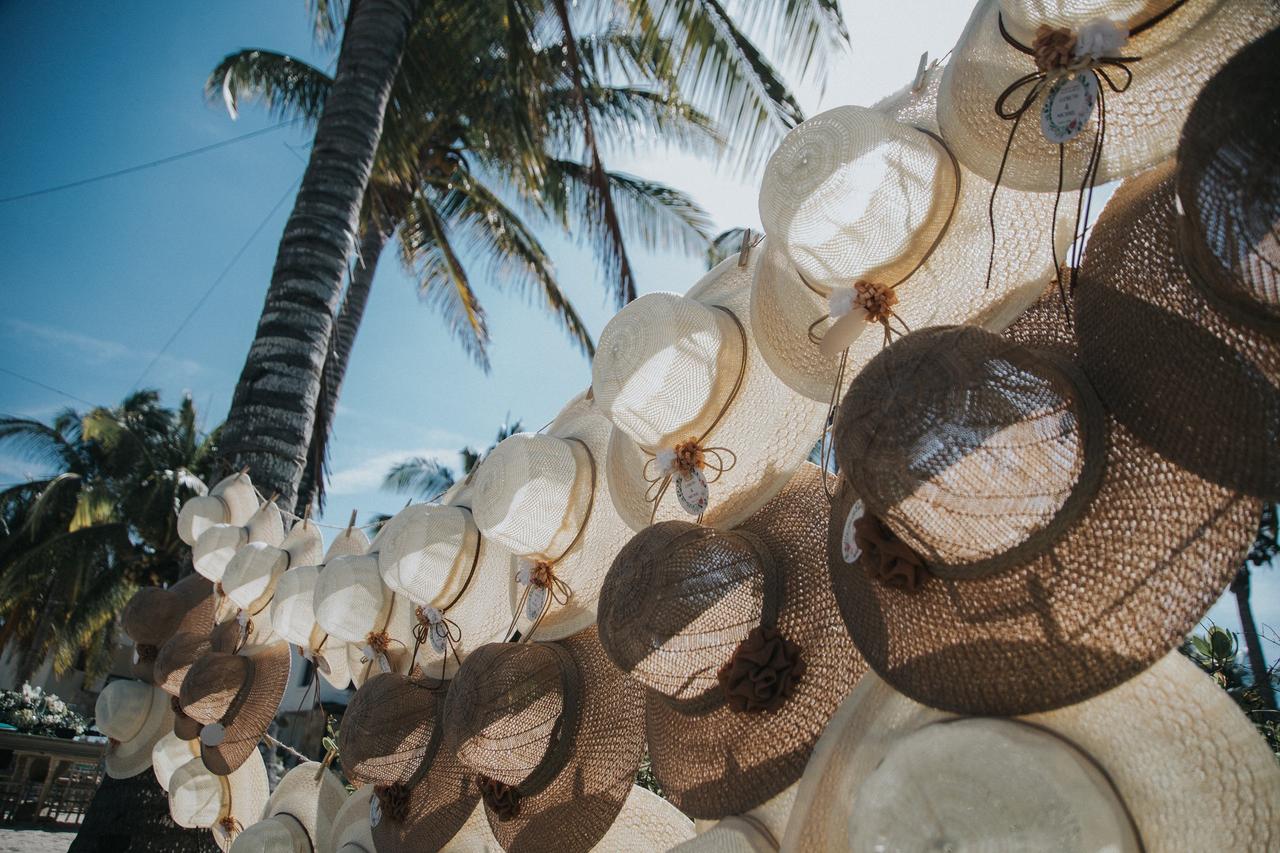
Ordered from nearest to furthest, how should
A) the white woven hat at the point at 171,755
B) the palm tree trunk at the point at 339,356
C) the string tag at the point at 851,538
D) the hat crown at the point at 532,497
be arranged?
the string tag at the point at 851,538, the hat crown at the point at 532,497, the white woven hat at the point at 171,755, the palm tree trunk at the point at 339,356

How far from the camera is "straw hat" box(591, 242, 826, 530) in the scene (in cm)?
111

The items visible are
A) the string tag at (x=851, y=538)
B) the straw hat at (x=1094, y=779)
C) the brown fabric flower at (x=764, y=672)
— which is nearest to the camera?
the straw hat at (x=1094, y=779)

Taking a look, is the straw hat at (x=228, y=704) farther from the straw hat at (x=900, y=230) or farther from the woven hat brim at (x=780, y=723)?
the straw hat at (x=900, y=230)

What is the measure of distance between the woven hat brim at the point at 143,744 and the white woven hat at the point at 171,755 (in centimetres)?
19

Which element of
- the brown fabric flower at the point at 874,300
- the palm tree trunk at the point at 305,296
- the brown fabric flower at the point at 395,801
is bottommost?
the brown fabric flower at the point at 395,801

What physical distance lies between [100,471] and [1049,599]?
14.4m

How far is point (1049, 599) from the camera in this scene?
0.66 m

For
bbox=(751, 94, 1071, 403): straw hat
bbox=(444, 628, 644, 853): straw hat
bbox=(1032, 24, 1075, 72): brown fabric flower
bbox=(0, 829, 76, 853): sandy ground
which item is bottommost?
bbox=(0, 829, 76, 853): sandy ground

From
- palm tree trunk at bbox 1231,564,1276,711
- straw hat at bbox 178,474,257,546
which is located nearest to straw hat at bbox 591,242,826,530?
palm tree trunk at bbox 1231,564,1276,711

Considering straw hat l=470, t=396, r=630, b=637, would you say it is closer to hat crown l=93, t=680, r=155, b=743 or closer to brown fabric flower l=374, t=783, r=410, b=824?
brown fabric flower l=374, t=783, r=410, b=824

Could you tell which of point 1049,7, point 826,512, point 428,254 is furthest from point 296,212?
point 428,254

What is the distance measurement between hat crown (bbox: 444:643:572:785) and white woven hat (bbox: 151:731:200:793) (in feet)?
5.81

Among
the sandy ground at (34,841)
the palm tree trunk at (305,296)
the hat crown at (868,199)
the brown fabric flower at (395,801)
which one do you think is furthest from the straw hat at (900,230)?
the sandy ground at (34,841)

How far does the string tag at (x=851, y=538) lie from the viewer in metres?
0.78
